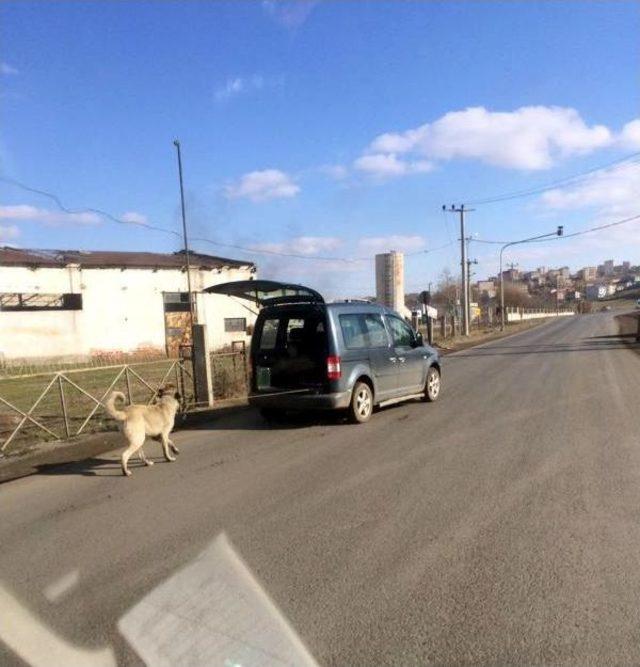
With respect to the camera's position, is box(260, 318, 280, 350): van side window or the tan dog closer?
the tan dog

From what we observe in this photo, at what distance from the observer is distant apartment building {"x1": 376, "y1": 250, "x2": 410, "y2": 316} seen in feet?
167

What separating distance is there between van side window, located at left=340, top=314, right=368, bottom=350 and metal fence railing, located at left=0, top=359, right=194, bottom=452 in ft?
9.85

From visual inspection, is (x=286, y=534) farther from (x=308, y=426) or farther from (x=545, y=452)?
(x=308, y=426)

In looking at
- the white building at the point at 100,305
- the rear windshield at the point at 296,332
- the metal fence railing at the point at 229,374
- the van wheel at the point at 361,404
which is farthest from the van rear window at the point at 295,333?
the white building at the point at 100,305

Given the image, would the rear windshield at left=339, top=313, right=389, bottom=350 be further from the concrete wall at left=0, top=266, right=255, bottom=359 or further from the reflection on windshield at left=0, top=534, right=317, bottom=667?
the concrete wall at left=0, top=266, right=255, bottom=359

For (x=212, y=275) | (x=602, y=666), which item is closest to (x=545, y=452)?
(x=602, y=666)

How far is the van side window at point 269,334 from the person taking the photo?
392 inches

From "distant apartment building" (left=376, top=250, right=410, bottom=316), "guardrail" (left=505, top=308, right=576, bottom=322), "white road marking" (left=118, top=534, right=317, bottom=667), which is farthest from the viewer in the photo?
"guardrail" (left=505, top=308, right=576, bottom=322)

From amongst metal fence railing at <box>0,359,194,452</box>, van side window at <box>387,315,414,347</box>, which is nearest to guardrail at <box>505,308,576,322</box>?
metal fence railing at <box>0,359,194,452</box>

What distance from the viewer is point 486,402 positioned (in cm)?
1121

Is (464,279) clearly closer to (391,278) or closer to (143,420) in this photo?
(391,278)

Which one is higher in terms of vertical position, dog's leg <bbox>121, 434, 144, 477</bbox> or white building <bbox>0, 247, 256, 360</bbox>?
white building <bbox>0, 247, 256, 360</bbox>

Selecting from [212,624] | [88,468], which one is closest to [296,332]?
[88,468]

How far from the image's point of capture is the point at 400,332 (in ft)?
36.0
